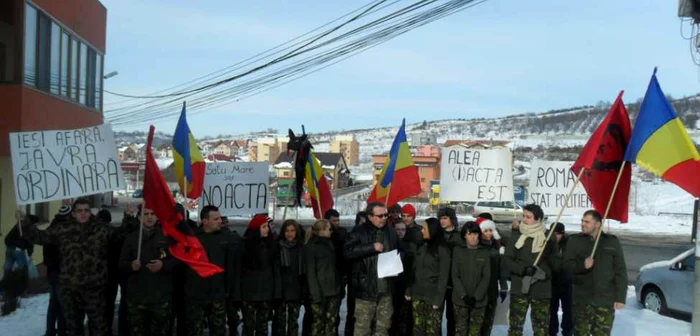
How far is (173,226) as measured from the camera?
281 inches

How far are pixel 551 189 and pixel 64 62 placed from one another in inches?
428

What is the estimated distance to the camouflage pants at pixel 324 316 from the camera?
25.8 feet

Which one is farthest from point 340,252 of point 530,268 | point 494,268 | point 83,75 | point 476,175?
point 83,75

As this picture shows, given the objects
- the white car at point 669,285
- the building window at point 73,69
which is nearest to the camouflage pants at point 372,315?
the white car at point 669,285

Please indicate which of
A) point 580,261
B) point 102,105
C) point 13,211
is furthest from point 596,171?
point 102,105

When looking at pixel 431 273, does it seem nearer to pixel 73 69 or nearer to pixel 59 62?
pixel 59 62

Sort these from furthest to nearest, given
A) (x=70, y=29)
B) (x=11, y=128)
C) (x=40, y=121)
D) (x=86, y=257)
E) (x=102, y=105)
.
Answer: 1. (x=102, y=105)
2. (x=70, y=29)
3. (x=40, y=121)
4. (x=11, y=128)
5. (x=86, y=257)

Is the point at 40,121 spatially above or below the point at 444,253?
above

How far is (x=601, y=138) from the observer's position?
7.82m

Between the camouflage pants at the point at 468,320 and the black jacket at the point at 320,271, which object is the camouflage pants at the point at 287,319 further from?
the camouflage pants at the point at 468,320

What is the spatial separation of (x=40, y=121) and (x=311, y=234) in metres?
7.81

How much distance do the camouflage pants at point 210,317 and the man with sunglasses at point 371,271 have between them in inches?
60.2

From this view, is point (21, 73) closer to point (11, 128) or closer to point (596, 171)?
point (11, 128)

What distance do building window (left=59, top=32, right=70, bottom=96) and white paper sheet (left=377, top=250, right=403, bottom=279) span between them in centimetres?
→ 1021
